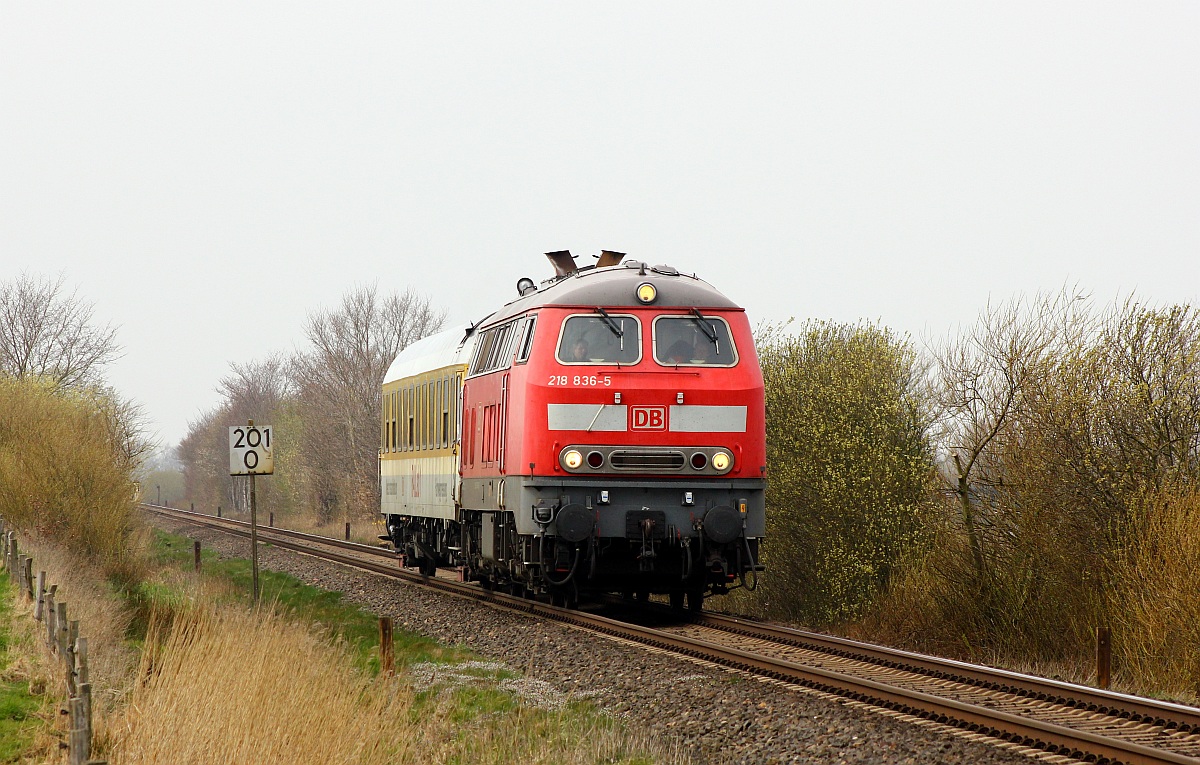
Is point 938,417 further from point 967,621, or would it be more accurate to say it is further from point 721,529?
point 721,529

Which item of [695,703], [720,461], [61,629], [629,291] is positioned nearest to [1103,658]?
[695,703]

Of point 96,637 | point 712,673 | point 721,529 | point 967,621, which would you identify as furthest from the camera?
point 967,621

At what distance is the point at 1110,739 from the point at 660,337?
7.47 m

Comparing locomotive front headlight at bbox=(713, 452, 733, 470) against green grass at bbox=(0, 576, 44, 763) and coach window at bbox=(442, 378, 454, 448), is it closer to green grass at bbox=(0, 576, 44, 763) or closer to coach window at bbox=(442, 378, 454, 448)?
coach window at bbox=(442, 378, 454, 448)

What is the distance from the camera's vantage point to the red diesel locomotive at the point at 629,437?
43.4 feet

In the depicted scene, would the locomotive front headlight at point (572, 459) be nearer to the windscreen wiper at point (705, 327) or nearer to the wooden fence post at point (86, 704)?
the windscreen wiper at point (705, 327)

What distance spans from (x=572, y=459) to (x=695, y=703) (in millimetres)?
4278

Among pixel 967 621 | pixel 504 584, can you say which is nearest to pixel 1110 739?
pixel 967 621

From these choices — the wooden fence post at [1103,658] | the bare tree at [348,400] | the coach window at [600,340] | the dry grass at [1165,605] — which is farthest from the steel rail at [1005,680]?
the bare tree at [348,400]

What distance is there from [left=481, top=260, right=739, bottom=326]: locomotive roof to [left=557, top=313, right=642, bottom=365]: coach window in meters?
0.19

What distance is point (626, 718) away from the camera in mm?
9086

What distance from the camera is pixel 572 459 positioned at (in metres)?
13.2

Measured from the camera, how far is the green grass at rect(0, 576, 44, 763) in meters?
8.22

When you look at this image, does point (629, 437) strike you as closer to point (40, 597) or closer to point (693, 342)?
point (693, 342)
